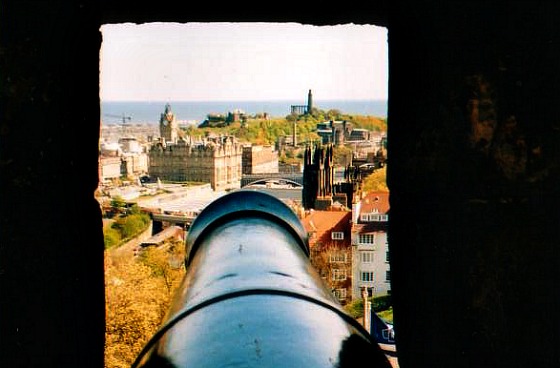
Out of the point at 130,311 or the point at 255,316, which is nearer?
the point at 255,316

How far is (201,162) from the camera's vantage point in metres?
69.6

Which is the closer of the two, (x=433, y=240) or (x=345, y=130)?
(x=433, y=240)

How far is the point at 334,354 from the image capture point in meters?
1.76

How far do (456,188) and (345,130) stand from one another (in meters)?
68.3

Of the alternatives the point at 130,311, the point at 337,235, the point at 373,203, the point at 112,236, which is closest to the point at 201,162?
the point at 112,236

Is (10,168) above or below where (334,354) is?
above

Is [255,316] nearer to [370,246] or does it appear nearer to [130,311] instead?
[130,311]

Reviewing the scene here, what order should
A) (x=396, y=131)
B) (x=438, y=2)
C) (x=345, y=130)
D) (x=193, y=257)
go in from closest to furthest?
(x=438, y=2) → (x=396, y=131) → (x=193, y=257) → (x=345, y=130)

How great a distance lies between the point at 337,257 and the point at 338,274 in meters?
0.76

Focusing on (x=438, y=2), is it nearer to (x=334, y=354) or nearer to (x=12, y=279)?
(x=334, y=354)

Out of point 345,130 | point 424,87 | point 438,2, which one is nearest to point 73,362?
point 424,87

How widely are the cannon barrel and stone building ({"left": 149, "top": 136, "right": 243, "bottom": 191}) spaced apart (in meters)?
64.7

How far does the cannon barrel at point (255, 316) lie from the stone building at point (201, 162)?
6466 cm

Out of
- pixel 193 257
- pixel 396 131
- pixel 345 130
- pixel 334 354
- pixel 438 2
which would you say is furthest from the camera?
pixel 345 130
